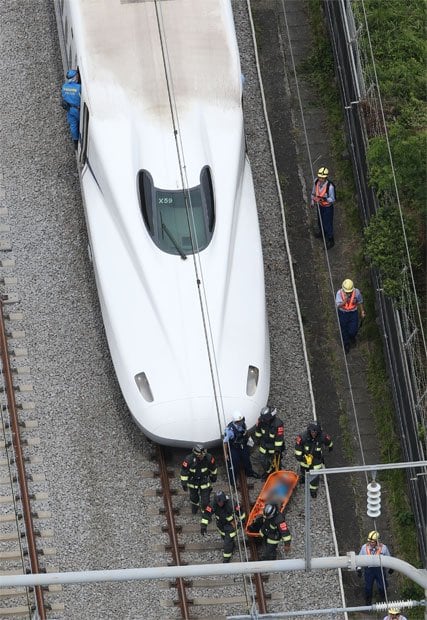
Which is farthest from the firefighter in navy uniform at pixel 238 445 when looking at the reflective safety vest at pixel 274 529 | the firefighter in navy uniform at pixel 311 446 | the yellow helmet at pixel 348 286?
the yellow helmet at pixel 348 286

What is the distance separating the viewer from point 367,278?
33.5m

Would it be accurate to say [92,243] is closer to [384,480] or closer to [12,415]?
[12,415]

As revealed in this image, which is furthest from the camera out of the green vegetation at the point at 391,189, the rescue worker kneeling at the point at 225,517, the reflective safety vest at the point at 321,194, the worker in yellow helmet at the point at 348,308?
the reflective safety vest at the point at 321,194

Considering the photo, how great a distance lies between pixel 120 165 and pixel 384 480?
6.48m

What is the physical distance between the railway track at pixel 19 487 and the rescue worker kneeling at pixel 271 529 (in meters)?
3.09

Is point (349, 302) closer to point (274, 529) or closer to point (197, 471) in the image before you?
point (197, 471)

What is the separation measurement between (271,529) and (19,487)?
13.3 feet

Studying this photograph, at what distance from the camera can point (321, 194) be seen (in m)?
33.3

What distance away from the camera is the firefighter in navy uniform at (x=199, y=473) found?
29.0 m

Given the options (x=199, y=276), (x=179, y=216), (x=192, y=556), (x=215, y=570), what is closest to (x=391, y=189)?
(x=179, y=216)

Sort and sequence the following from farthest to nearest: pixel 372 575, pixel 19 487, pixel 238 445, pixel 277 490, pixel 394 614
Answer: pixel 19 487, pixel 277 490, pixel 238 445, pixel 372 575, pixel 394 614

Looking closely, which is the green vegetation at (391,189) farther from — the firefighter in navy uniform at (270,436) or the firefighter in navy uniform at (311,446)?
the firefighter in navy uniform at (270,436)

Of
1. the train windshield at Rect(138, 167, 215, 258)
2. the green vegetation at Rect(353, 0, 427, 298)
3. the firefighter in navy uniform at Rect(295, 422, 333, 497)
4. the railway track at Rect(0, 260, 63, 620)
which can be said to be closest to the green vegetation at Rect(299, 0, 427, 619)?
the green vegetation at Rect(353, 0, 427, 298)

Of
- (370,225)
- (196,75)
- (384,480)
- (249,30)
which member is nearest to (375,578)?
(384,480)
